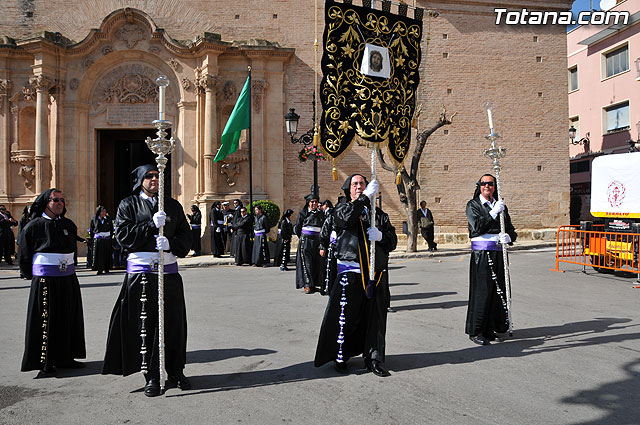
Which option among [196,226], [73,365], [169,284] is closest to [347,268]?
[169,284]

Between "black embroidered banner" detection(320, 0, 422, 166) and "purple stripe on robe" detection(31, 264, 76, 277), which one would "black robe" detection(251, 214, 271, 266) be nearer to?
"black embroidered banner" detection(320, 0, 422, 166)

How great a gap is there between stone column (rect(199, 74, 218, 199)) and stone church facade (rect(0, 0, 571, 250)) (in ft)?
0.15

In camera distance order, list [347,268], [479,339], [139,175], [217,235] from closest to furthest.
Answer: [139,175] → [347,268] → [479,339] → [217,235]

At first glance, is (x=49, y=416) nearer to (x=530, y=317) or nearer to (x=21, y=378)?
(x=21, y=378)

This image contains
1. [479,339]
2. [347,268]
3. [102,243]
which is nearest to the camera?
[347,268]

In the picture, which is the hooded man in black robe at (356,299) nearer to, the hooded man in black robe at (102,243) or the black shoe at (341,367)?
the black shoe at (341,367)

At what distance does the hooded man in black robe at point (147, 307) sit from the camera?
4.67 meters

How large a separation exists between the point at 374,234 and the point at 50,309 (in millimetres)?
3379

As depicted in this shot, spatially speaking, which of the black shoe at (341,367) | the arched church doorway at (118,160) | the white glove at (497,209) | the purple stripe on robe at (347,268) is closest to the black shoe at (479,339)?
the white glove at (497,209)

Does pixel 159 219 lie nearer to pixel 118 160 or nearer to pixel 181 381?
pixel 181 381

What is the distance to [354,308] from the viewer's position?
5285mm

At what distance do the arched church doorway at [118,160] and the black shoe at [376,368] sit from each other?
18.1 metres

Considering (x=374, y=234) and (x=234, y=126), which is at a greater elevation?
(x=234, y=126)

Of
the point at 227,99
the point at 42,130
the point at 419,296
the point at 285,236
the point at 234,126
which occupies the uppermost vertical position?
the point at 227,99
